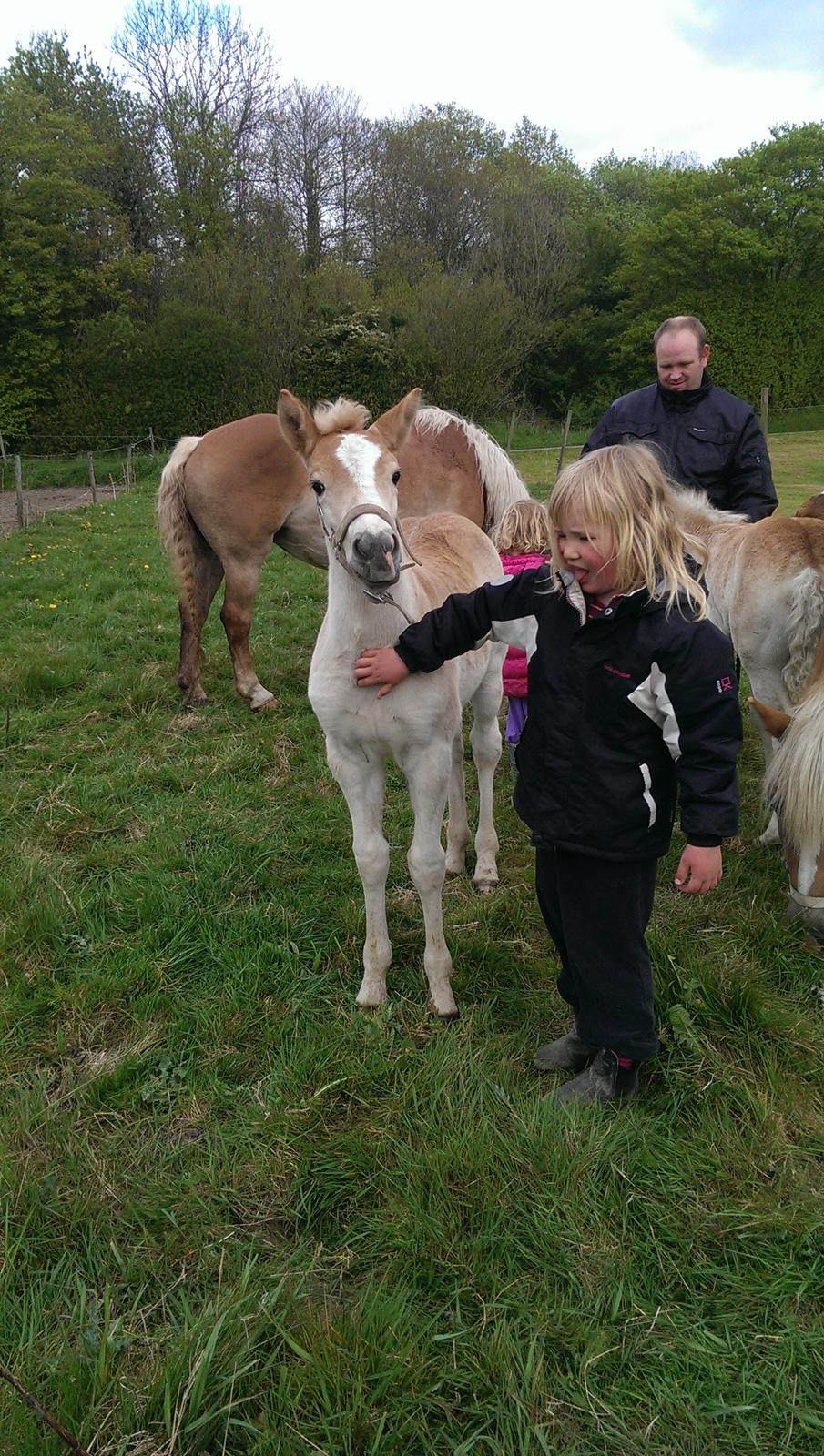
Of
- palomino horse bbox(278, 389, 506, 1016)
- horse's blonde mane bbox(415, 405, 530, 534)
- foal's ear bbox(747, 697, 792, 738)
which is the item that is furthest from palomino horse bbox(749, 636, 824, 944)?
horse's blonde mane bbox(415, 405, 530, 534)

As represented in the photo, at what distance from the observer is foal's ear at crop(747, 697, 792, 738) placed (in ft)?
9.60

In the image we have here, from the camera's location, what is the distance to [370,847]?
2781 millimetres

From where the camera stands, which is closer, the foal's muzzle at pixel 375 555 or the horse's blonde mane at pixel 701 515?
the foal's muzzle at pixel 375 555

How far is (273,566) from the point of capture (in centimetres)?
971

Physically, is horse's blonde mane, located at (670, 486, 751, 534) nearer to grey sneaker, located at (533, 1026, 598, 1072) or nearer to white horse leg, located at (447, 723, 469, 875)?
white horse leg, located at (447, 723, 469, 875)

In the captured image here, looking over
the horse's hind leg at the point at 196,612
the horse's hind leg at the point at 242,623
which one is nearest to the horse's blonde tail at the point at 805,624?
the horse's hind leg at the point at 242,623

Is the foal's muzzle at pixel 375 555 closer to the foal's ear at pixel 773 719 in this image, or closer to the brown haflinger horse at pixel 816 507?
the foal's ear at pixel 773 719

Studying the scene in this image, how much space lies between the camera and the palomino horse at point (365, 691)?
8.13ft

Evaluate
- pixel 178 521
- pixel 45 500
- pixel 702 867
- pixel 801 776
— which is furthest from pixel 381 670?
pixel 45 500

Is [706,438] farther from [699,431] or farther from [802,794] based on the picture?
[802,794]

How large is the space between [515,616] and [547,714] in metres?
0.35

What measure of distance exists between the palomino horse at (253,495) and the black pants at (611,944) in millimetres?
3851

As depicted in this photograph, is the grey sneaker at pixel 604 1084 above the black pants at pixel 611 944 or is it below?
below

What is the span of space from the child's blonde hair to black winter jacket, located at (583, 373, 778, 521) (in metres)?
0.46
